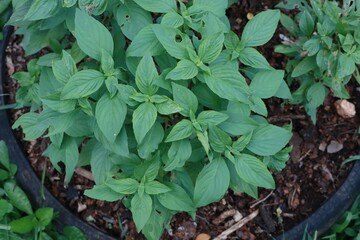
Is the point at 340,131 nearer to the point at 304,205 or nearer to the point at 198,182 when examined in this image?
the point at 304,205

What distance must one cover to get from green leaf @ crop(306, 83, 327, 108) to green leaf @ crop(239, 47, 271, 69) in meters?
0.43

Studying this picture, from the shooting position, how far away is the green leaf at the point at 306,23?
1756 mm

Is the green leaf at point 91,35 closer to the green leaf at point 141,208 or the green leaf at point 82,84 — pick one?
the green leaf at point 82,84

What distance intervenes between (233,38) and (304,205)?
2.83 feet

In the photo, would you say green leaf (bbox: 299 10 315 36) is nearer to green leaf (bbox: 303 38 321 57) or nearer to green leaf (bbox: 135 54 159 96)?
green leaf (bbox: 303 38 321 57)

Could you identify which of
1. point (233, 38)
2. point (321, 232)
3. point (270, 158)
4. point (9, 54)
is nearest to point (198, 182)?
point (270, 158)

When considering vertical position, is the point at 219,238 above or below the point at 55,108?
below

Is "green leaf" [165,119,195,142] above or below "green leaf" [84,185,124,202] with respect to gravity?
above

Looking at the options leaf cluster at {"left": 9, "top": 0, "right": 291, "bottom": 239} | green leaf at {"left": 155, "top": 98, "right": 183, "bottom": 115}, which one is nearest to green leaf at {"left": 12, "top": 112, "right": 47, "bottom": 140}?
leaf cluster at {"left": 9, "top": 0, "right": 291, "bottom": 239}

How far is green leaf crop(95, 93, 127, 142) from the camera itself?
51.4 inches

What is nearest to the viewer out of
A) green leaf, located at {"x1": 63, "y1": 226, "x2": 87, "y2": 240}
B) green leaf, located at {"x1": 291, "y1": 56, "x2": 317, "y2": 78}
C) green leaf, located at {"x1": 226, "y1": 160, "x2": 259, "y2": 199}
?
green leaf, located at {"x1": 226, "y1": 160, "x2": 259, "y2": 199}

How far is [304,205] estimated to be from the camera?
2.06 meters

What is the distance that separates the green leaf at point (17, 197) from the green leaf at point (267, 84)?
3.46 feet

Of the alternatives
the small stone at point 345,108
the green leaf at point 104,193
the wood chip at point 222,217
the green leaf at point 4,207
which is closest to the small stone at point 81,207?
the green leaf at point 4,207
